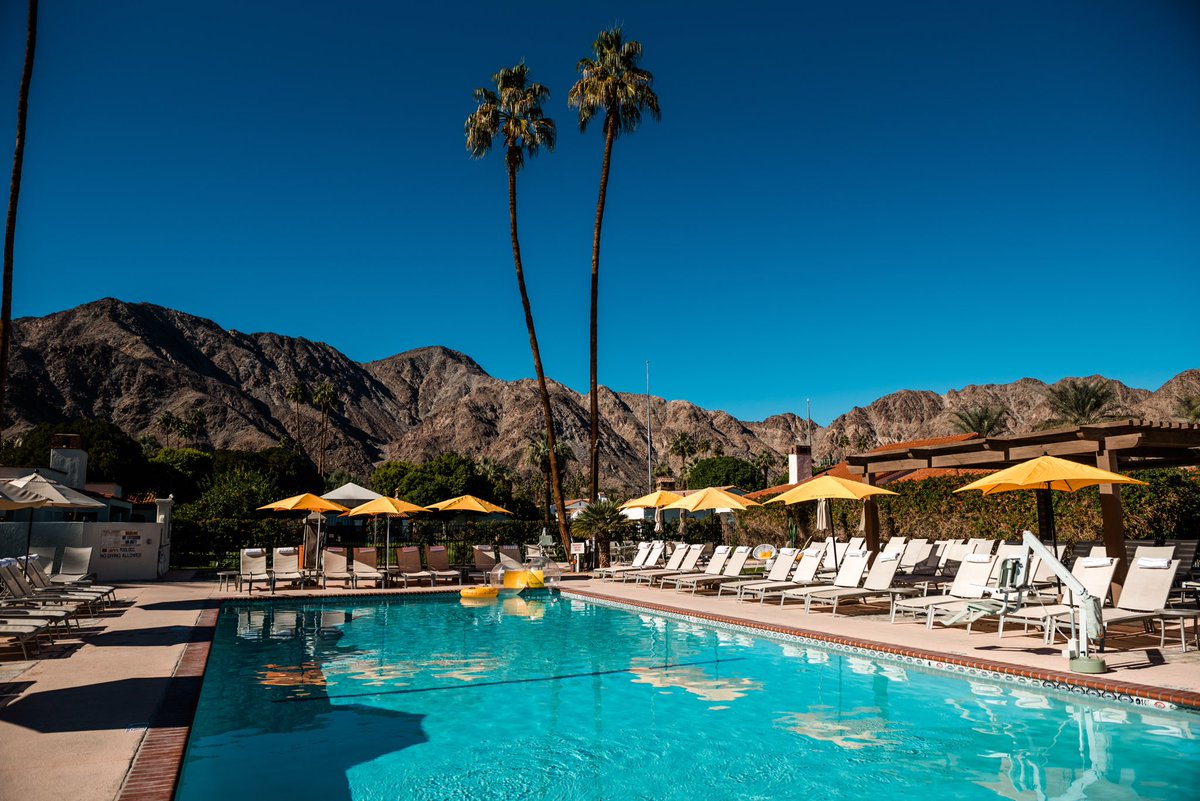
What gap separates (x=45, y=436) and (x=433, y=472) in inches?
1286

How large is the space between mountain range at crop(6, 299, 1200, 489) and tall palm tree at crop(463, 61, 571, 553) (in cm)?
7784

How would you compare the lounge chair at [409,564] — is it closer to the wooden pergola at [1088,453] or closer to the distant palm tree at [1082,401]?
the wooden pergola at [1088,453]

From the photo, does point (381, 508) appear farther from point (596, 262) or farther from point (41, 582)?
point (596, 262)

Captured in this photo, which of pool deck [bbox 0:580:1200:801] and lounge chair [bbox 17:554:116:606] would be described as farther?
lounge chair [bbox 17:554:116:606]

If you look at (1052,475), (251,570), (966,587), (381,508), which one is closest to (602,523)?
(381,508)

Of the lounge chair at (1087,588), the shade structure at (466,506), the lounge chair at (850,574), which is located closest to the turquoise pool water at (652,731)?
the lounge chair at (1087,588)

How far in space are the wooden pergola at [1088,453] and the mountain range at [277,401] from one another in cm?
8465

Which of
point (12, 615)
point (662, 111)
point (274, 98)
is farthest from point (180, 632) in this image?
point (274, 98)

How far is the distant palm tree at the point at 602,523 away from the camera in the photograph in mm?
22781

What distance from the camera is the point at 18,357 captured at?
12550cm

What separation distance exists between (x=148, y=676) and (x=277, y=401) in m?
177

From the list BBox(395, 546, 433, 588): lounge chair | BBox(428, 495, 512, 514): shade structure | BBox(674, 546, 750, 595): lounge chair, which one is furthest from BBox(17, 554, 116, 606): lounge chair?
BBox(674, 546, 750, 595): lounge chair

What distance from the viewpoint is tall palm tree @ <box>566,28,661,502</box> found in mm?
24266

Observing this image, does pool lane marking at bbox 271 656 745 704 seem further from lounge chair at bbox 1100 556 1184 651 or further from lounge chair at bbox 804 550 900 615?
lounge chair at bbox 1100 556 1184 651
